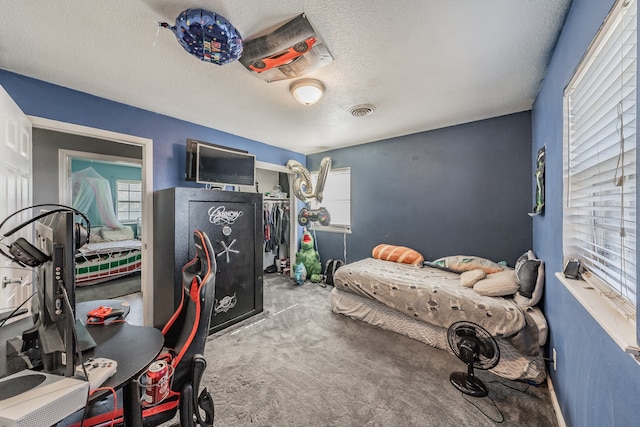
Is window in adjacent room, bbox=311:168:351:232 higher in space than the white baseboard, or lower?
higher

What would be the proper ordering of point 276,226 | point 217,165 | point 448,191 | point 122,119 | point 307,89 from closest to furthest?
point 307,89
point 122,119
point 217,165
point 448,191
point 276,226

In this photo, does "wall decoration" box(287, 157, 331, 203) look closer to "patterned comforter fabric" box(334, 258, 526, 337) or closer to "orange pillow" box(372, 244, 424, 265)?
"orange pillow" box(372, 244, 424, 265)

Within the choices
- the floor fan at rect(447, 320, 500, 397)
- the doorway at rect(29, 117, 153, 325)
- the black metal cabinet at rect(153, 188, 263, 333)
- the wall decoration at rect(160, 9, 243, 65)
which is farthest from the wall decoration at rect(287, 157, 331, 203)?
the floor fan at rect(447, 320, 500, 397)

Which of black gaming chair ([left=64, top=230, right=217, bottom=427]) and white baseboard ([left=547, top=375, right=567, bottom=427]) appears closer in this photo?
black gaming chair ([left=64, top=230, right=217, bottom=427])

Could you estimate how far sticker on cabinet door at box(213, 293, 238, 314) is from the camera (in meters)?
2.51

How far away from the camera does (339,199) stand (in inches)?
170

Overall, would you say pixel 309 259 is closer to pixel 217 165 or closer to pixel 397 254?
pixel 397 254

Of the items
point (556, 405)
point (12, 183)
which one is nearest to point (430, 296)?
point (556, 405)

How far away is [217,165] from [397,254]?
271cm

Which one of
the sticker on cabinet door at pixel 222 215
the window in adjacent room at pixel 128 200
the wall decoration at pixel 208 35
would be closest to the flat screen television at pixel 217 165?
the sticker on cabinet door at pixel 222 215

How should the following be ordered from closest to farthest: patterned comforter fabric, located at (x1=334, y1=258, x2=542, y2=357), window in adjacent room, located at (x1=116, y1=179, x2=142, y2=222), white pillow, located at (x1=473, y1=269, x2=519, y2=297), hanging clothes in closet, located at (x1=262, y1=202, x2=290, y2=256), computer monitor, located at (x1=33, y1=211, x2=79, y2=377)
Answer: computer monitor, located at (x1=33, y1=211, x2=79, y2=377), patterned comforter fabric, located at (x1=334, y1=258, x2=542, y2=357), white pillow, located at (x1=473, y1=269, x2=519, y2=297), hanging clothes in closet, located at (x1=262, y1=202, x2=290, y2=256), window in adjacent room, located at (x1=116, y1=179, x2=142, y2=222)

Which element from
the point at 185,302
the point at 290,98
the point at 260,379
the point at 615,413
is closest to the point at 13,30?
the point at 290,98

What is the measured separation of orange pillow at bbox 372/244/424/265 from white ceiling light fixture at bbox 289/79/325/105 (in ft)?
7.61

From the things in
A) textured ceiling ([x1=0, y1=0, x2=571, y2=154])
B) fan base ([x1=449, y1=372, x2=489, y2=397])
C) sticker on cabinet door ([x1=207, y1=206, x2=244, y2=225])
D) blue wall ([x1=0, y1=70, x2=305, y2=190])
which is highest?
textured ceiling ([x1=0, y1=0, x2=571, y2=154])
